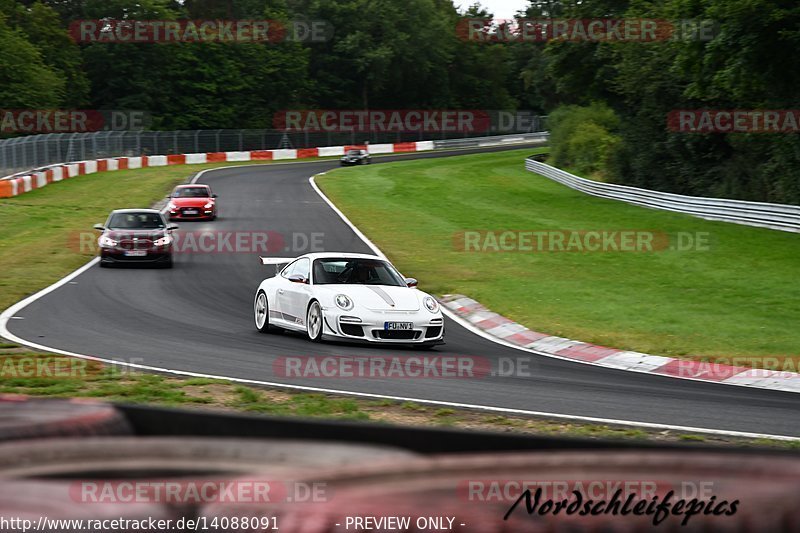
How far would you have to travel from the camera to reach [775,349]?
14.2 metres

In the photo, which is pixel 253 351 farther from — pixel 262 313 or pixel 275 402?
pixel 275 402

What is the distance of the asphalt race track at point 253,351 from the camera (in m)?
9.91

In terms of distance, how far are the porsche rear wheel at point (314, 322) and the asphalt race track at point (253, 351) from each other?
21cm

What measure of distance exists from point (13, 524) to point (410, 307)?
450 inches

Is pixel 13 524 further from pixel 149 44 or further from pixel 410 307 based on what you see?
pixel 149 44

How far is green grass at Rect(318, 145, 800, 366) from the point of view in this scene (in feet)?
52.1

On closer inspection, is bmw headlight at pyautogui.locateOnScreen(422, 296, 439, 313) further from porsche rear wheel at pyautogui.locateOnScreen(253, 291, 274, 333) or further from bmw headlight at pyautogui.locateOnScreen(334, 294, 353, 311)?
porsche rear wheel at pyautogui.locateOnScreen(253, 291, 274, 333)

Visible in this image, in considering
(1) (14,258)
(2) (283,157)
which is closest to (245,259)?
(1) (14,258)

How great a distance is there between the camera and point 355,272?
15.3m

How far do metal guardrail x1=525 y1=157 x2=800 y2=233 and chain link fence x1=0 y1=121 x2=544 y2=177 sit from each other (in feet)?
88.6

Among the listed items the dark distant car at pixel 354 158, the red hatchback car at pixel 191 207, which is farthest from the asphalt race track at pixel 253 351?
the dark distant car at pixel 354 158

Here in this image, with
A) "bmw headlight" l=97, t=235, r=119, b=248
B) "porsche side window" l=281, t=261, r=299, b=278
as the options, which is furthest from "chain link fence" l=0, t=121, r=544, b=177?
"porsche side window" l=281, t=261, r=299, b=278

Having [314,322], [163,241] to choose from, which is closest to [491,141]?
[163,241]

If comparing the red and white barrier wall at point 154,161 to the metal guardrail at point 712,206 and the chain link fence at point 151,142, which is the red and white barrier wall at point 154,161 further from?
the metal guardrail at point 712,206
